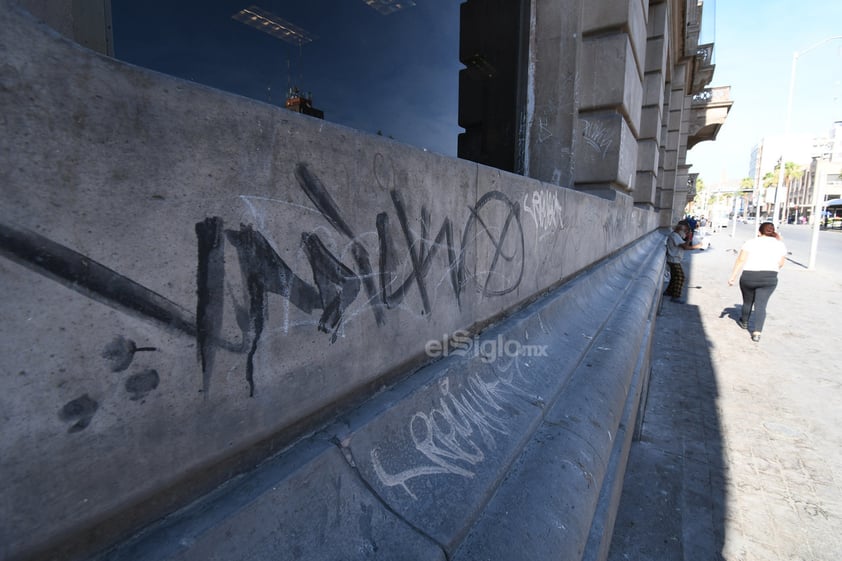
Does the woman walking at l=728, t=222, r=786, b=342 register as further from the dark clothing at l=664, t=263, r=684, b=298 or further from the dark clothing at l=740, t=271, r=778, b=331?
the dark clothing at l=664, t=263, r=684, b=298

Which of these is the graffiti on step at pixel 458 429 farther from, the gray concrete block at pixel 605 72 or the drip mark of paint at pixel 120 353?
the gray concrete block at pixel 605 72

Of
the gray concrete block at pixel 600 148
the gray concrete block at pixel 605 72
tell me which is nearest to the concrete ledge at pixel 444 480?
the gray concrete block at pixel 600 148

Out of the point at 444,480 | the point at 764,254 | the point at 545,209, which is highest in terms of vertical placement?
the point at 545,209

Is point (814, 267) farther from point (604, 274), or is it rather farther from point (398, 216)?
point (398, 216)

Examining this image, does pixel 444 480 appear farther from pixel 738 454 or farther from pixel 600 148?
pixel 600 148

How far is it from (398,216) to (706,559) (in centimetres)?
310

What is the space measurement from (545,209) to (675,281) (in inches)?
364

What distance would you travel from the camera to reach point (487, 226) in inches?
85.4

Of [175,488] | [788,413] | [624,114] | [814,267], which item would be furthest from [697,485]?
[814,267]

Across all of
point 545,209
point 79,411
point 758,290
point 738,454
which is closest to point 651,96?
point 758,290

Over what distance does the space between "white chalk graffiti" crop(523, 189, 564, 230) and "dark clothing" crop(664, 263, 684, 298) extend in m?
8.48

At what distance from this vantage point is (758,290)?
7.46 m

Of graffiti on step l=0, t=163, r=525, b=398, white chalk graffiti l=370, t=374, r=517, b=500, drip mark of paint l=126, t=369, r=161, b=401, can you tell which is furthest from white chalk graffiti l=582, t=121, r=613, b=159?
drip mark of paint l=126, t=369, r=161, b=401

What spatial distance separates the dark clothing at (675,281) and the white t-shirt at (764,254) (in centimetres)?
234
